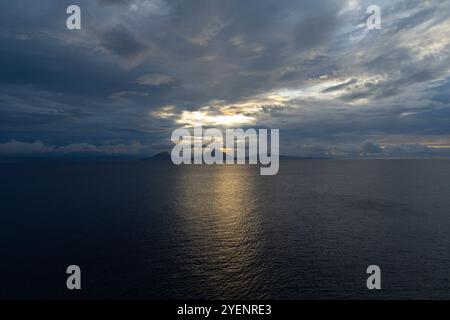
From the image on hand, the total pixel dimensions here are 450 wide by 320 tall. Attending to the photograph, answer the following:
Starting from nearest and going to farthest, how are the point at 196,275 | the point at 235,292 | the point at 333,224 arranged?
the point at 235,292, the point at 196,275, the point at 333,224

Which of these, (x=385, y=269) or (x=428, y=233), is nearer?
(x=385, y=269)

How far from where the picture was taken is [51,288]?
47.8 m

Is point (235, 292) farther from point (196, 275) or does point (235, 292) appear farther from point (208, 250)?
point (208, 250)

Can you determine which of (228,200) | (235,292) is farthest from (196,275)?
(228,200)

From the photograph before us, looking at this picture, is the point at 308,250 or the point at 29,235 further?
the point at 29,235

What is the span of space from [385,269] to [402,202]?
85139mm

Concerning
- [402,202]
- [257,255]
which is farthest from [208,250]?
[402,202]
